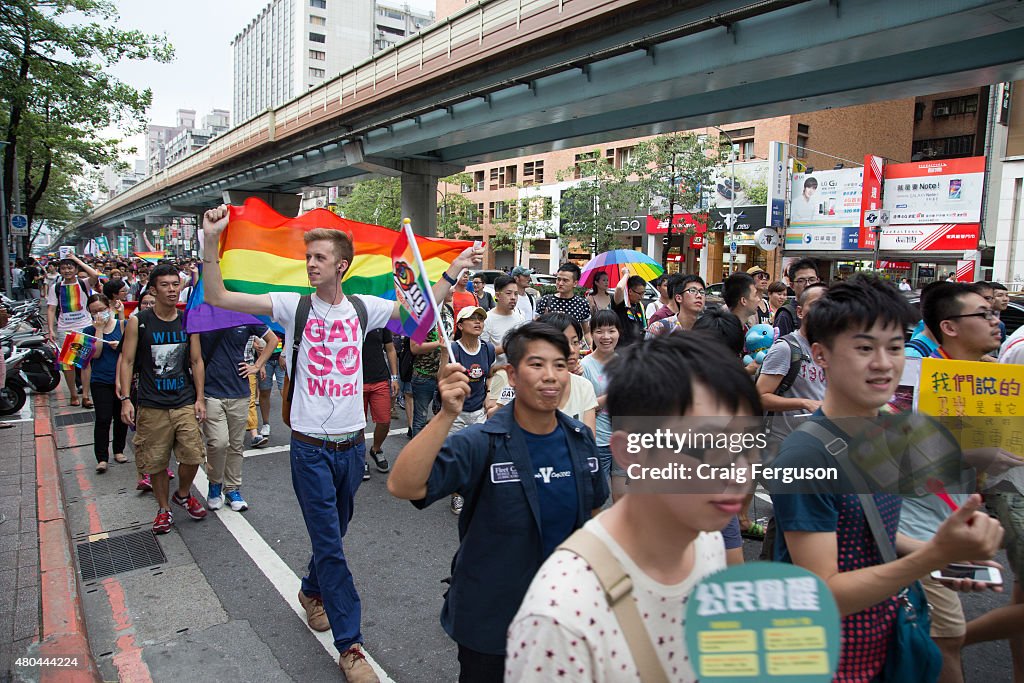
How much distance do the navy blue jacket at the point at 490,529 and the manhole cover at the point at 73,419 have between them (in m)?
8.32

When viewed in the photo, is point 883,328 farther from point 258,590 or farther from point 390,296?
point 258,590

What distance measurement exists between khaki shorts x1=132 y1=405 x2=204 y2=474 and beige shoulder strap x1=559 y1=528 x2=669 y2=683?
479 centimetres

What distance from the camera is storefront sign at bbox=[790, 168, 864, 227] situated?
29.9 meters

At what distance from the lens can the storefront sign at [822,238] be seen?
100ft

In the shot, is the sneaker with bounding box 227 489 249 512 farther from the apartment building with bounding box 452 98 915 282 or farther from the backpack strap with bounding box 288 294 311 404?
the apartment building with bounding box 452 98 915 282

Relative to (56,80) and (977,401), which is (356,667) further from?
(56,80)

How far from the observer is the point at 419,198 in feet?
79.4

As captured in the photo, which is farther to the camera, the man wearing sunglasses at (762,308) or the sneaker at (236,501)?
the man wearing sunglasses at (762,308)

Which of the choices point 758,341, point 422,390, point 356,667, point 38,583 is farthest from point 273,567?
point 758,341

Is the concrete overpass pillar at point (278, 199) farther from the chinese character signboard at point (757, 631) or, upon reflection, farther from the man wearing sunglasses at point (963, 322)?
the chinese character signboard at point (757, 631)

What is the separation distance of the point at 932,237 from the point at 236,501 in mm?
30180

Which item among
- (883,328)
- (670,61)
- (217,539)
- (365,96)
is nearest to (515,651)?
(883,328)

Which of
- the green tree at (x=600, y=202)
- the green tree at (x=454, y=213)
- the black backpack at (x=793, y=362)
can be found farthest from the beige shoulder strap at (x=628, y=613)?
the green tree at (x=454, y=213)

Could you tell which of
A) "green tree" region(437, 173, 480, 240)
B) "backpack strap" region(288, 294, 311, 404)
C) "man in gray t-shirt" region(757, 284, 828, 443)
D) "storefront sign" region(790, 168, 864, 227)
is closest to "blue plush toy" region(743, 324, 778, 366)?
"man in gray t-shirt" region(757, 284, 828, 443)
